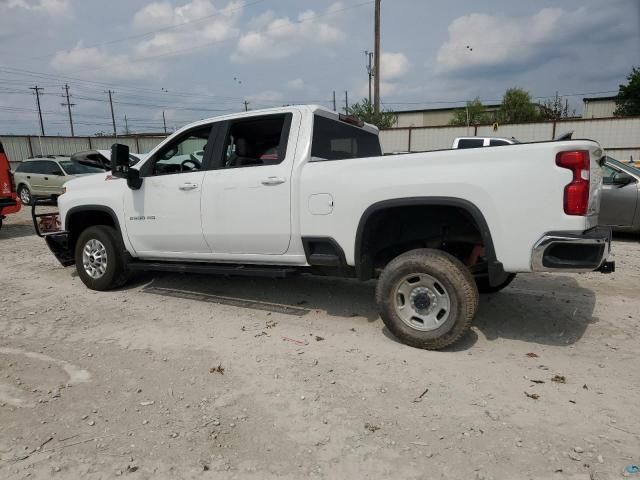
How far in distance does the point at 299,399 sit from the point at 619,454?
1.84 m

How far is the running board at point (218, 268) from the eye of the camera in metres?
4.22

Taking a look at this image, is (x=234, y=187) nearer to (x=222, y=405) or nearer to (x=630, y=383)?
(x=222, y=405)

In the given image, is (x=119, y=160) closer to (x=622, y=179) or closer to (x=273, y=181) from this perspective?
(x=273, y=181)

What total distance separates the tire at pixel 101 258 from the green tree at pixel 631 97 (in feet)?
175

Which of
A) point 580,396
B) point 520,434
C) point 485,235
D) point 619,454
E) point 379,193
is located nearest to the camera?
Answer: point 619,454

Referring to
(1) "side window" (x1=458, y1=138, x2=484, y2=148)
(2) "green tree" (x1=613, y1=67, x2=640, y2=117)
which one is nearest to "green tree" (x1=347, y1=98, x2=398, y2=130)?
(1) "side window" (x1=458, y1=138, x2=484, y2=148)

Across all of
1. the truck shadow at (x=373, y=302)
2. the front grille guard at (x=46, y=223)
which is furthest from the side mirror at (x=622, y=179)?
the front grille guard at (x=46, y=223)

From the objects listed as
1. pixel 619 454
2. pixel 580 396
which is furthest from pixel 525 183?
pixel 619 454

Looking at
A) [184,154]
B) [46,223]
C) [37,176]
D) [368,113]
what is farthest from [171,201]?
[368,113]

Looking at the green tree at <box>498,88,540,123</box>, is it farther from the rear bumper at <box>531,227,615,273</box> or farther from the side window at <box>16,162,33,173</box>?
the rear bumper at <box>531,227,615,273</box>

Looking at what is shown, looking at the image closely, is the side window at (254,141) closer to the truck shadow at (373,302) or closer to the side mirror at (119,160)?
the side mirror at (119,160)

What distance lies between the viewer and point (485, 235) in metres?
3.29

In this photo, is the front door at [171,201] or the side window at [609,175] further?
the side window at [609,175]

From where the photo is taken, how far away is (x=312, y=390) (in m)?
3.12
